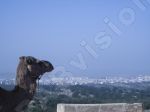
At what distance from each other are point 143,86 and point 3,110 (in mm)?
40883

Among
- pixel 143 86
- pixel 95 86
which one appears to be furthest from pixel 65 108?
pixel 143 86

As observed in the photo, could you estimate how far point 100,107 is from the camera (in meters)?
10.8

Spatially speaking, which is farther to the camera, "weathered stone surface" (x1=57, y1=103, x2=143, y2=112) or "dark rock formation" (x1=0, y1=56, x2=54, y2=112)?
"weathered stone surface" (x1=57, y1=103, x2=143, y2=112)

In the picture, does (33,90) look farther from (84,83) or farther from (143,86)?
(143,86)

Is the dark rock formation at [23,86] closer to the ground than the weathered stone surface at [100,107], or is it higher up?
higher up

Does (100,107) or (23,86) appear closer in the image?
(23,86)

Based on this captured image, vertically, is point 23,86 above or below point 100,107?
above

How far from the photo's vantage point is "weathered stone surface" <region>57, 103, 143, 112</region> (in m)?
10.6

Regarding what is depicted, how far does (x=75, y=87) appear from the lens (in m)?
31.7

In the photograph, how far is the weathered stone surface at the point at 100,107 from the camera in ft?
34.9

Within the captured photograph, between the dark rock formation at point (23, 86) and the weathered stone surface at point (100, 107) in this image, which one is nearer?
the dark rock formation at point (23, 86)

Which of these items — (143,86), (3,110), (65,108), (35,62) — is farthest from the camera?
(143,86)

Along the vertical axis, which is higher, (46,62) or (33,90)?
(46,62)

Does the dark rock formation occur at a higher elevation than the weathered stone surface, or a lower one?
higher
